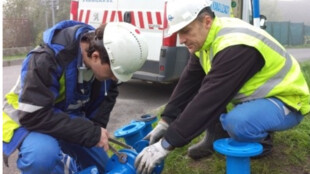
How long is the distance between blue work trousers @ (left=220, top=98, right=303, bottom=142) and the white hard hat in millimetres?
637

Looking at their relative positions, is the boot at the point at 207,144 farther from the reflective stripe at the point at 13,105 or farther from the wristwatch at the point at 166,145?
the reflective stripe at the point at 13,105

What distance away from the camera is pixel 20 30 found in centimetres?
1628

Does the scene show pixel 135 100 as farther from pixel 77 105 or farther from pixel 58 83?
pixel 58 83

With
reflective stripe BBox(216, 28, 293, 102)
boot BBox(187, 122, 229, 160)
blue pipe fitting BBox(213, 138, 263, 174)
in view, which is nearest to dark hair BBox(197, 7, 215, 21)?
reflective stripe BBox(216, 28, 293, 102)

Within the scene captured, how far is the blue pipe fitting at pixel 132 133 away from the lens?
8.39 ft

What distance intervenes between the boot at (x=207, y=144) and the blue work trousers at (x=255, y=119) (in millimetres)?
622

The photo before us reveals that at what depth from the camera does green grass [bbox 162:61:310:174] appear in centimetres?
269

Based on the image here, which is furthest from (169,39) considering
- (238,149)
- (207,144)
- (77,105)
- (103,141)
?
(238,149)

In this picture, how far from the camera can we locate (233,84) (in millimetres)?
2035

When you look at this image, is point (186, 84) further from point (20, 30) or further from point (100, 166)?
point (20, 30)

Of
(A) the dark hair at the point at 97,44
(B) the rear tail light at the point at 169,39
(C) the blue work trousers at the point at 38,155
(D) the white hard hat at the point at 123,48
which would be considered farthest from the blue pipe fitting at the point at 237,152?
(B) the rear tail light at the point at 169,39

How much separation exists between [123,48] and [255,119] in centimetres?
86

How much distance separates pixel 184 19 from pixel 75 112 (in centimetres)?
96

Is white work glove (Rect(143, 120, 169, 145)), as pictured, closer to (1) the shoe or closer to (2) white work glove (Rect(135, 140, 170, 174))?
(2) white work glove (Rect(135, 140, 170, 174))
